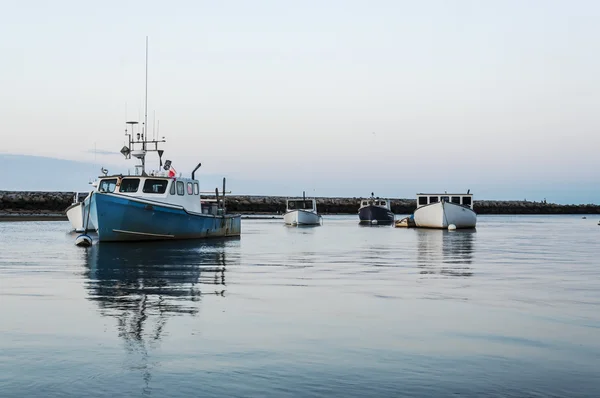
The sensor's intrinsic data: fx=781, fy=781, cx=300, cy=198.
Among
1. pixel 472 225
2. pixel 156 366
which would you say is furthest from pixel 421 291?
pixel 472 225

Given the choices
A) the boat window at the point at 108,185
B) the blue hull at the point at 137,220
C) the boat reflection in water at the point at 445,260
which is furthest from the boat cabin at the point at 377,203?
the boat window at the point at 108,185

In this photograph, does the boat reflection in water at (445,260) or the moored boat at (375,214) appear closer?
the boat reflection in water at (445,260)

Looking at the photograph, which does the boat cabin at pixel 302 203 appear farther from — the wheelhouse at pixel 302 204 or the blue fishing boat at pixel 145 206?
the blue fishing boat at pixel 145 206

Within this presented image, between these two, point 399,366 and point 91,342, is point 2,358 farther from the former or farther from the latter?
point 399,366

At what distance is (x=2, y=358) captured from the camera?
9.05 m

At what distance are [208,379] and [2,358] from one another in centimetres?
267

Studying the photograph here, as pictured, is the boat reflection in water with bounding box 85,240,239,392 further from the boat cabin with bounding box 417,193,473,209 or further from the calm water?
the boat cabin with bounding box 417,193,473,209

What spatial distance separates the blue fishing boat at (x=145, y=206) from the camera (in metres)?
33.7

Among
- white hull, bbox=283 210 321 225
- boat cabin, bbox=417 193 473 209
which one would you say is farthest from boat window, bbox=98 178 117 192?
white hull, bbox=283 210 321 225

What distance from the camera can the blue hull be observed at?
3338 centimetres

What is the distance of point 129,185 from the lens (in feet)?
118

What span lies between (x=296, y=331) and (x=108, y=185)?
26936 mm

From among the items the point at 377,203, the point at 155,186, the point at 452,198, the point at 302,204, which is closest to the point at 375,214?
the point at 377,203

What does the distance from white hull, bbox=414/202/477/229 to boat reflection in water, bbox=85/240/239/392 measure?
31.4 metres
